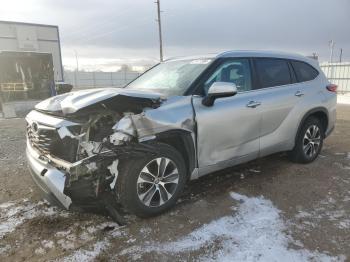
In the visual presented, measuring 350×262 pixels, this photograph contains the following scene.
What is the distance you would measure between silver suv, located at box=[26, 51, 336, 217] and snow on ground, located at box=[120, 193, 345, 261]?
0.51 metres

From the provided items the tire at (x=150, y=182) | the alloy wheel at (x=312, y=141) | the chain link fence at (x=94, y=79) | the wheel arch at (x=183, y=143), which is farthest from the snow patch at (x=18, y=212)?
the chain link fence at (x=94, y=79)

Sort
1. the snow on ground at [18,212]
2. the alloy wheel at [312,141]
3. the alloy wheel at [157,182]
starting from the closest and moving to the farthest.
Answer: the alloy wheel at [157,182] < the snow on ground at [18,212] < the alloy wheel at [312,141]

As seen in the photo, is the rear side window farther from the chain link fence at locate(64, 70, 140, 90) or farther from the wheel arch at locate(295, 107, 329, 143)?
the chain link fence at locate(64, 70, 140, 90)

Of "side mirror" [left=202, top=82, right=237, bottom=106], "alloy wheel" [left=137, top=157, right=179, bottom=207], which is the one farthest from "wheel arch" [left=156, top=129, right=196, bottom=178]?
"side mirror" [left=202, top=82, right=237, bottom=106]

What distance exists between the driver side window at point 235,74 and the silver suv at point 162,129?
14 mm

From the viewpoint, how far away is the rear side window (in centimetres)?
492

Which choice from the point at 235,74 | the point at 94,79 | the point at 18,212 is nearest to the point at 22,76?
the point at 18,212

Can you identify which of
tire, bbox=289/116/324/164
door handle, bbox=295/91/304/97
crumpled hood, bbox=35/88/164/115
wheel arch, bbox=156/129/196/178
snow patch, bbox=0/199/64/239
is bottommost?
snow patch, bbox=0/199/64/239

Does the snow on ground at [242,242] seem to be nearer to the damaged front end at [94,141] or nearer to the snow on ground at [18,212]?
the damaged front end at [94,141]

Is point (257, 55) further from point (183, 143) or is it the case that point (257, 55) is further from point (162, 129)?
point (162, 129)

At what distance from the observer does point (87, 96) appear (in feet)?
11.0

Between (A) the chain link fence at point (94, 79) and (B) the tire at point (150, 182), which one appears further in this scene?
(A) the chain link fence at point (94, 79)

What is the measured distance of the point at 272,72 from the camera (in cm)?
454

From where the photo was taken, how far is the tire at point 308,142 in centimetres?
492
